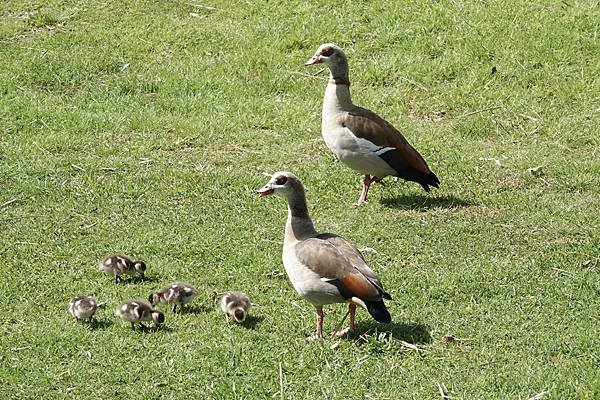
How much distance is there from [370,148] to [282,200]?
3.44 ft

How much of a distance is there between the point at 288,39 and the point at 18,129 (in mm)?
4094

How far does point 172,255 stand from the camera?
9.84m

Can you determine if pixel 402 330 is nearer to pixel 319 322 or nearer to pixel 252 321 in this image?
pixel 319 322

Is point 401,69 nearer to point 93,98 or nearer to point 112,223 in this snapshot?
point 93,98

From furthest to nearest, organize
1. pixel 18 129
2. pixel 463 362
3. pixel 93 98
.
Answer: pixel 93 98 < pixel 18 129 < pixel 463 362

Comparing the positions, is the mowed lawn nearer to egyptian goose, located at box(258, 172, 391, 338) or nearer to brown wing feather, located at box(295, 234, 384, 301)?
egyptian goose, located at box(258, 172, 391, 338)

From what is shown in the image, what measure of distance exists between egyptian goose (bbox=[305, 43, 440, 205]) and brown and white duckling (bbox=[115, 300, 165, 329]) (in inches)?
143

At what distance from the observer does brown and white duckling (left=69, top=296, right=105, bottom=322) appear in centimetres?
812

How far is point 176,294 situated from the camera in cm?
841

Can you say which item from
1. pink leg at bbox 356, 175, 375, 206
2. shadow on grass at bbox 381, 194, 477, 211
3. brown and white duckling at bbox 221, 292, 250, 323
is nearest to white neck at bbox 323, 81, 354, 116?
pink leg at bbox 356, 175, 375, 206

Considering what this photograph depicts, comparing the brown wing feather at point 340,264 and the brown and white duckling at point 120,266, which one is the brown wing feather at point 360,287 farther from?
the brown and white duckling at point 120,266

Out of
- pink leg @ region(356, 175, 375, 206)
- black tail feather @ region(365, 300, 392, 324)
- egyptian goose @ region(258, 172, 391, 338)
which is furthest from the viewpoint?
pink leg @ region(356, 175, 375, 206)

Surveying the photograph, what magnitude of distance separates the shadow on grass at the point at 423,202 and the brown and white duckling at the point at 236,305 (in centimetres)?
329

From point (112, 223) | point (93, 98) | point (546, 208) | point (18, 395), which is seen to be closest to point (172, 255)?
point (112, 223)
